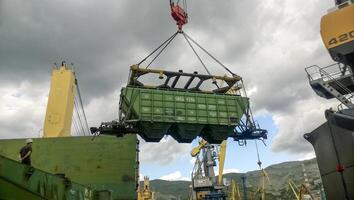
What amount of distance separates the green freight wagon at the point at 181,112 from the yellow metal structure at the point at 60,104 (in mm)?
6241

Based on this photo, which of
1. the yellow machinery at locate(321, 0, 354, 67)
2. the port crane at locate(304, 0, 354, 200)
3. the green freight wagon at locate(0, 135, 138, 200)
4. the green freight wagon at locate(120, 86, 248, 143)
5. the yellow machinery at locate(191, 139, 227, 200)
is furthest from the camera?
the yellow machinery at locate(191, 139, 227, 200)

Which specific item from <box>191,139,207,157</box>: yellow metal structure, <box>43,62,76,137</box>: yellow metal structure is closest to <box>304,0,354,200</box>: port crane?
<box>43,62,76,137</box>: yellow metal structure

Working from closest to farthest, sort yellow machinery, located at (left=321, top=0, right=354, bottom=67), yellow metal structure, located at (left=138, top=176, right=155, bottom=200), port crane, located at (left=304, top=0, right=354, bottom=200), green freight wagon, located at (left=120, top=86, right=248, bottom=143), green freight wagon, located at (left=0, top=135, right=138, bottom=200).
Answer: port crane, located at (left=304, top=0, right=354, bottom=200)
yellow machinery, located at (left=321, top=0, right=354, bottom=67)
green freight wagon, located at (left=120, top=86, right=248, bottom=143)
green freight wagon, located at (left=0, top=135, right=138, bottom=200)
yellow metal structure, located at (left=138, top=176, right=155, bottom=200)

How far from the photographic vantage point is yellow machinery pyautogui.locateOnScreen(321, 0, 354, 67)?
46.1 feet

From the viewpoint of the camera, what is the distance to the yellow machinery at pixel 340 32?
14.1 metres

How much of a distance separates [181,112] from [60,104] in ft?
28.8

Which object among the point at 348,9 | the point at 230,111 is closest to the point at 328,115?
the point at 348,9

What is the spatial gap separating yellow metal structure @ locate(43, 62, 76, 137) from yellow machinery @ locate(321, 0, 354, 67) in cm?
1518

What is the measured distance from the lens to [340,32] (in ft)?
46.9

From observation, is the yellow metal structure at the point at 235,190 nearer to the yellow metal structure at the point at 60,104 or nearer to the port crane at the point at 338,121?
the yellow metal structure at the point at 60,104

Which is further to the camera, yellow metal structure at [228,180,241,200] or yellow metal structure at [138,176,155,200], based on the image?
yellow metal structure at [228,180,241,200]

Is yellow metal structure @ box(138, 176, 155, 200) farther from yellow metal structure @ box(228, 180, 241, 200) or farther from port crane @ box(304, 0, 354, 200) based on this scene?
port crane @ box(304, 0, 354, 200)

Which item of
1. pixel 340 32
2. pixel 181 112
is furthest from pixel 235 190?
pixel 340 32

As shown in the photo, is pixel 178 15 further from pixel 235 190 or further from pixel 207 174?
pixel 235 190
